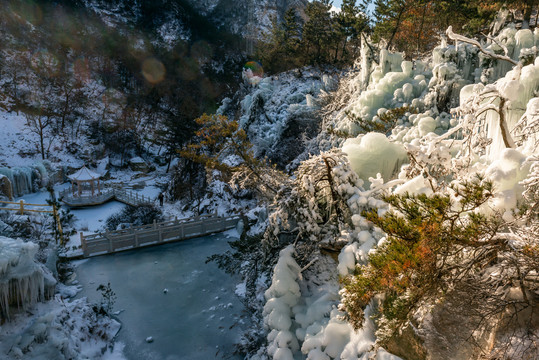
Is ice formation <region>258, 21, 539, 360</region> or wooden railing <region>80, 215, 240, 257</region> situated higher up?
ice formation <region>258, 21, 539, 360</region>

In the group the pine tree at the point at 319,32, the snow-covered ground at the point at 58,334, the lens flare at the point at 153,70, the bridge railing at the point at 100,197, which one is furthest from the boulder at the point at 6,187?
the lens flare at the point at 153,70

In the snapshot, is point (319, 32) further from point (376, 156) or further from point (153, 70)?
point (153, 70)

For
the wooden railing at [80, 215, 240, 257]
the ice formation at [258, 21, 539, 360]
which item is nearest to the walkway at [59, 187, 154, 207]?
the wooden railing at [80, 215, 240, 257]

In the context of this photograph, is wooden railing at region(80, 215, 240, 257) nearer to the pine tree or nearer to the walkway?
the walkway

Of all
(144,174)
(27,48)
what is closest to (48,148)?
(144,174)

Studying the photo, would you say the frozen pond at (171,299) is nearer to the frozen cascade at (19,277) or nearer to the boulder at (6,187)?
the frozen cascade at (19,277)

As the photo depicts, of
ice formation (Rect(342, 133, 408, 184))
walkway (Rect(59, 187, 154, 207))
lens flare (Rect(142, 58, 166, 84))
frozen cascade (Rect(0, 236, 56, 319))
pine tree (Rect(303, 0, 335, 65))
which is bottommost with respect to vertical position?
walkway (Rect(59, 187, 154, 207))

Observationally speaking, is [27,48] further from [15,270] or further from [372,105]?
[372,105]
